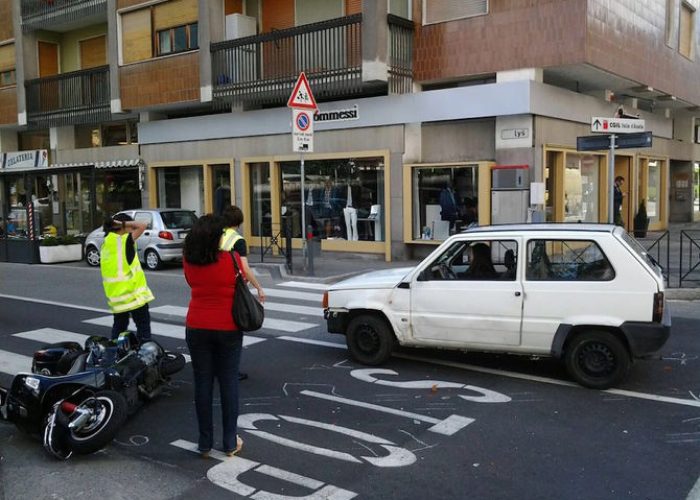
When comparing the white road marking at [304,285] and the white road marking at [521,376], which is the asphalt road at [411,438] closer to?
the white road marking at [521,376]

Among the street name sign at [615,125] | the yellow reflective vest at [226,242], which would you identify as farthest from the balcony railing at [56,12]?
the yellow reflective vest at [226,242]

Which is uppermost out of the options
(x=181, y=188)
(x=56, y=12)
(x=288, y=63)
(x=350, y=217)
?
(x=56, y=12)

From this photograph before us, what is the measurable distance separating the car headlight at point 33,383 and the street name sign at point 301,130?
891 cm

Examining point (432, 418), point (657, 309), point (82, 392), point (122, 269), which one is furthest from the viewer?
point (122, 269)

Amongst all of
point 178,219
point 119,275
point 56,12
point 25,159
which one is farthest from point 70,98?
point 119,275

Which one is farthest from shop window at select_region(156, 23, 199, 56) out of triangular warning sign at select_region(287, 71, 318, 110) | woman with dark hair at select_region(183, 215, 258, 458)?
woman with dark hair at select_region(183, 215, 258, 458)

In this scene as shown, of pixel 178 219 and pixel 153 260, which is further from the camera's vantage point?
pixel 178 219

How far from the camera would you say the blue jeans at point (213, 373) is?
4.76 m

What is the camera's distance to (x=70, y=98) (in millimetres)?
24031

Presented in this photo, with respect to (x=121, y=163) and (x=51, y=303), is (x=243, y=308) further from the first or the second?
(x=121, y=163)

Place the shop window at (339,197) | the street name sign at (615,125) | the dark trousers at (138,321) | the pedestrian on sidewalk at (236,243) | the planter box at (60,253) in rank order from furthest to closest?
the planter box at (60,253) → the shop window at (339,197) → the street name sign at (615,125) → the dark trousers at (138,321) → the pedestrian on sidewalk at (236,243)

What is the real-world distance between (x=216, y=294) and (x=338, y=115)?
13.2 metres

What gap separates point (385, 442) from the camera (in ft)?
17.0

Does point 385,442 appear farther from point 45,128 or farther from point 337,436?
point 45,128
